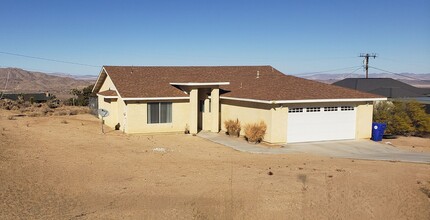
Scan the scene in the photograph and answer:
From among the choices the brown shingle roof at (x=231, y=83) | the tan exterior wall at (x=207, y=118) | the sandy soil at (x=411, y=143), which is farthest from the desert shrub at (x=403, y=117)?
the tan exterior wall at (x=207, y=118)

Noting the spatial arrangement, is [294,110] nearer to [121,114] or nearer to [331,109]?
[331,109]

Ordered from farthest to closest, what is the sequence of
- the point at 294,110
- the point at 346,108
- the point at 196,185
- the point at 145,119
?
the point at 145,119 → the point at 346,108 → the point at 294,110 → the point at 196,185

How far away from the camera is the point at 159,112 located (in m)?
25.4

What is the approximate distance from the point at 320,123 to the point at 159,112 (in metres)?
9.24

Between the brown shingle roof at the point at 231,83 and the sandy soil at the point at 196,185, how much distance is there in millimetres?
5181

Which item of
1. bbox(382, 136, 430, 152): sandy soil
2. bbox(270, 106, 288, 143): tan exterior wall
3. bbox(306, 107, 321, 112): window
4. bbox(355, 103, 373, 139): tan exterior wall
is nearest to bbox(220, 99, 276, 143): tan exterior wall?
bbox(270, 106, 288, 143): tan exterior wall

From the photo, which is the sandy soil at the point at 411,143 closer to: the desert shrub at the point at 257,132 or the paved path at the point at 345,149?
the paved path at the point at 345,149

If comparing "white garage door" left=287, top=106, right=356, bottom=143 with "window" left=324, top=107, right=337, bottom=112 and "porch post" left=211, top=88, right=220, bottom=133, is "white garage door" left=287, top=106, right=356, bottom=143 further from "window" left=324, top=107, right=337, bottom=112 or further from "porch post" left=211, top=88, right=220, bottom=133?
"porch post" left=211, top=88, right=220, bottom=133

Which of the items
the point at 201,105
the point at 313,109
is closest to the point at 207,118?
the point at 201,105

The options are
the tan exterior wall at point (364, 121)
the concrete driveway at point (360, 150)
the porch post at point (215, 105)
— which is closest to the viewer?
the concrete driveway at point (360, 150)

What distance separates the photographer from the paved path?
60.6 ft

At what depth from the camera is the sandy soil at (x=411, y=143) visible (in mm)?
21812

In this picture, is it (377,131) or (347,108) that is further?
(377,131)

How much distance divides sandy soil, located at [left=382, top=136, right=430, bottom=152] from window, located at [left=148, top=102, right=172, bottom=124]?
482 inches
